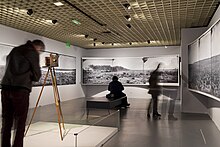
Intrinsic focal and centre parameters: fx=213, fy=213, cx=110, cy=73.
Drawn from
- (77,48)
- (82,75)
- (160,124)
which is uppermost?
(77,48)

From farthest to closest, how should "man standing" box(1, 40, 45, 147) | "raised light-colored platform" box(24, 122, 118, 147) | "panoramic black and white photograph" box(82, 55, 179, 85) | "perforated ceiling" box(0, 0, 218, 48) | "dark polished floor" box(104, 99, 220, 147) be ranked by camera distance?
"panoramic black and white photograph" box(82, 55, 179, 85)
"perforated ceiling" box(0, 0, 218, 48)
"dark polished floor" box(104, 99, 220, 147)
"raised light-colored platform" box(24, 122, 118, 147)
"man standing" box(1, 40, 45, 147)

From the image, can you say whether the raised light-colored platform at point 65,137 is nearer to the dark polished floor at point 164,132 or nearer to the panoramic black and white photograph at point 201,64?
the dark polished floor at point 164,132

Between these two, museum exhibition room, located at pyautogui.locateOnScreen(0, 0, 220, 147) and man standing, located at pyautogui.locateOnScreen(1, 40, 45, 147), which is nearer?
man standing, located at pyautogui.locateOnScreen(1, 40, 45, 147)

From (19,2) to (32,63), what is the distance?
3.15 m

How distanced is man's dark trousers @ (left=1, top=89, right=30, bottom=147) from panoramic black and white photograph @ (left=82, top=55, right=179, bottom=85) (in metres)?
9.50

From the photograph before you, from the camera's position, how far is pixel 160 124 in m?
5.70

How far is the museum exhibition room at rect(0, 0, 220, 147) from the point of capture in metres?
4.14

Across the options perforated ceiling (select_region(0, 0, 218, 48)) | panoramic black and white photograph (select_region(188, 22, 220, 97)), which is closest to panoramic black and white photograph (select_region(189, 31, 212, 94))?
panoramic black and white photograph (select_region(188, 22, 220, 97))

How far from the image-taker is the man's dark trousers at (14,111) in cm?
260

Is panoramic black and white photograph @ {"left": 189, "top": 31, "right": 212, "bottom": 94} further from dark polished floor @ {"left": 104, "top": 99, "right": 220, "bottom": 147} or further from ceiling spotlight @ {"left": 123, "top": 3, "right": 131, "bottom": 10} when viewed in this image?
ceiling spotlight @ {"left": 123, "top": 3, "right": 131, "bottom": 10}

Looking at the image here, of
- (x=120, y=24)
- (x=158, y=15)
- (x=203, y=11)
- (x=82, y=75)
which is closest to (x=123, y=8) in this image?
(x=158, y=15)

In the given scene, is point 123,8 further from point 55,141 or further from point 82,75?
point 82,75

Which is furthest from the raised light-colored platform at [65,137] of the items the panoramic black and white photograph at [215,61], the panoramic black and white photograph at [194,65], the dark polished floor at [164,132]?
the panoramic black and white photograph at [194,65]

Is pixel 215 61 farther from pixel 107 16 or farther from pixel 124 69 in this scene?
pixel 124 69
